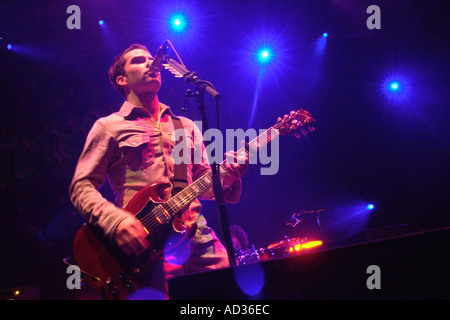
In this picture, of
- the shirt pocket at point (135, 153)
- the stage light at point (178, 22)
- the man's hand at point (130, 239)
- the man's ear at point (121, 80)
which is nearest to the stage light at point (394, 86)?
the stage light at point (178, 22)

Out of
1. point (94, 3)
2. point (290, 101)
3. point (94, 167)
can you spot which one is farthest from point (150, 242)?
point (290, 101)

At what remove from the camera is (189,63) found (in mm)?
6398

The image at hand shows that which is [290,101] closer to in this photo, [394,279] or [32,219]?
[32,219]

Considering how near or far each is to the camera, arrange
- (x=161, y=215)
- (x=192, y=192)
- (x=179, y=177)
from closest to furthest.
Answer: (x=161, y=215), (x=192, y=192), (x=179, y=177)

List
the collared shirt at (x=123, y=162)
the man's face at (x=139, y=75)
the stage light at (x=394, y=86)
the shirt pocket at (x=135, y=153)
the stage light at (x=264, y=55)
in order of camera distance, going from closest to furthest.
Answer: the collared shirt at (x=123, y=162) → the shirt pocket at (x=135, y=153) → the man's face at (x=139, y=75) → the stage light at (x=264, y=55) → the stage light at (x=394, y=86)

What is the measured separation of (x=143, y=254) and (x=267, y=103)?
219 inches

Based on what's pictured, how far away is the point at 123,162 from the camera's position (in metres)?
2.63

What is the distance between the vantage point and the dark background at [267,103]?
459cm

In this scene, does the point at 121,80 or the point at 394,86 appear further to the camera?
the point at 394,86

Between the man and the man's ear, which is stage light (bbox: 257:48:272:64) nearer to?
the man

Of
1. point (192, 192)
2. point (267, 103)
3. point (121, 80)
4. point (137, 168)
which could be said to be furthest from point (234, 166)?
point (267, 103)

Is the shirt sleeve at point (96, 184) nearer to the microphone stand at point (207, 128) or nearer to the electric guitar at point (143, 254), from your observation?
the electric guitar at point (143, 254)

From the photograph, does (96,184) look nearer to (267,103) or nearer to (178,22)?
(178,22)
